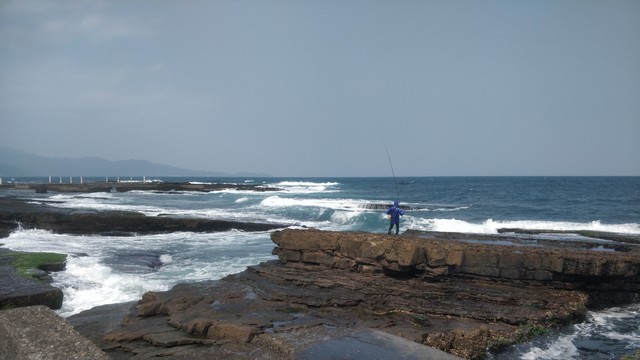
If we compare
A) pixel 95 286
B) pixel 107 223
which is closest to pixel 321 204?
pixel 107 223

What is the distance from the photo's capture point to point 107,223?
84.0 feet

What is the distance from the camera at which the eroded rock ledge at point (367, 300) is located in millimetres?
7300

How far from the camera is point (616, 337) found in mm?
9031

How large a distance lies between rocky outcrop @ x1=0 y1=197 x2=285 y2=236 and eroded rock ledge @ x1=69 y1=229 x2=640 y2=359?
46.6ft

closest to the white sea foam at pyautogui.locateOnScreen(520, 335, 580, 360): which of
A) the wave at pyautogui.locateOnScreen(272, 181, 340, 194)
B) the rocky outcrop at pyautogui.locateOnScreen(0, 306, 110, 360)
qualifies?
the rocky outcrop at pyautogui.locateOnScreen(0, 306, 110, 360)

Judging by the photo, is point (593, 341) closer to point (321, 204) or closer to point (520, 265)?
point (520, 265)

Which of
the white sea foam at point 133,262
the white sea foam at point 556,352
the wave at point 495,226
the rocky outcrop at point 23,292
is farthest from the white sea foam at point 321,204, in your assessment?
the white sea foam at point 556,352

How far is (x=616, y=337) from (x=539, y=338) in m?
1.86

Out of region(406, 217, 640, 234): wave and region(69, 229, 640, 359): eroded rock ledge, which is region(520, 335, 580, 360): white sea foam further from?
region(406, 217, 640, 234): wave

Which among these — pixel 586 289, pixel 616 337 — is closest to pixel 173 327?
pixel 616 337

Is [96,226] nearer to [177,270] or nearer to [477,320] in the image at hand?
[177,270]

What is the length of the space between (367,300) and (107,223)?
20856 mm

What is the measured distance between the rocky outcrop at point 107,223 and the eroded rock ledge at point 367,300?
46.6ft

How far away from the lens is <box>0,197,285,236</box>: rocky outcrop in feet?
82.1
